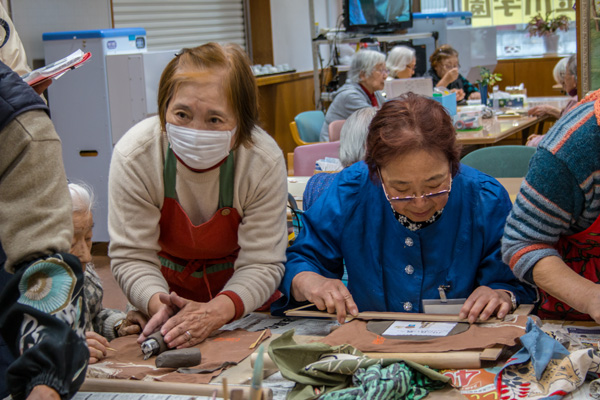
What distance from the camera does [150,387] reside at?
1587 mm

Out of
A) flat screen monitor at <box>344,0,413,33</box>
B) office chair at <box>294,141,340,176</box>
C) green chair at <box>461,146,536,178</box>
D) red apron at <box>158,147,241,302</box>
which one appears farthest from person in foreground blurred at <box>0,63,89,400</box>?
flat screen monitor at <box>344,0,413,33</box>

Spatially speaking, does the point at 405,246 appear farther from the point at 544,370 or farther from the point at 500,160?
the point at 500,160

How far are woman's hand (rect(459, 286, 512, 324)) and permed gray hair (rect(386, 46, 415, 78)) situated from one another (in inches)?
254

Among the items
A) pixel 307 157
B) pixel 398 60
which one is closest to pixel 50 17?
pixel 307 157

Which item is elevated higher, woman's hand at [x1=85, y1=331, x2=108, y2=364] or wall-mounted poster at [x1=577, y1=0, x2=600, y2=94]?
wall-mounted poster at [x1=577, y1=0, x2=600, y2=94]

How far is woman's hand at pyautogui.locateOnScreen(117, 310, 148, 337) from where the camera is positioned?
2.13m

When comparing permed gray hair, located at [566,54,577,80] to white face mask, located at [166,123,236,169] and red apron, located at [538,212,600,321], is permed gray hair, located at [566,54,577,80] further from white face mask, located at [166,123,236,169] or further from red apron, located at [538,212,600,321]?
white face mask, located at [166,123,236,169]

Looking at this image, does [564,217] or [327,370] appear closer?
[327,370]

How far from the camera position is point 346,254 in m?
2.23

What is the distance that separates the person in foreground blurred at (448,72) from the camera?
8039mm

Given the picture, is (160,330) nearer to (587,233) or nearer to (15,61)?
(587,233)

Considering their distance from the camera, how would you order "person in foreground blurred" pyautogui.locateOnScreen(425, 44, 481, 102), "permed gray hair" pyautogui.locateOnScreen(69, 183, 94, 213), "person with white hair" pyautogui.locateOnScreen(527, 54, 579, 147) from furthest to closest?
"person in foreground blurred" pyautogui.locateOnScreen(425, 44, 481, 102) → "person with white hair" pyautogui.locateOnScreen(527, 54, 579, 147) → "permed gray hair" pyautogui.locateOnScreen(69, 183, 94, 213)

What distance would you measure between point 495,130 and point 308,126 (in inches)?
69.2

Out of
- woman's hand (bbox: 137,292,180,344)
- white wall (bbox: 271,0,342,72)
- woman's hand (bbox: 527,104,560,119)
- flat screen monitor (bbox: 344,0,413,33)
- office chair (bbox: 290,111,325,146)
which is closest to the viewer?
woman's hand (bbox: 137,292,180,344)
